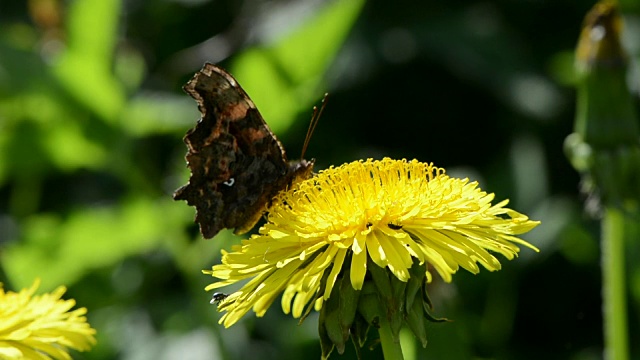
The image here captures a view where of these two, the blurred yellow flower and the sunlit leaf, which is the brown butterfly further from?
the sunlit leaf

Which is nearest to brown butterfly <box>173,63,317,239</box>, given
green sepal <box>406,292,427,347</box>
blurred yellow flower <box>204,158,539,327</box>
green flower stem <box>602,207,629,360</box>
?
blurred yellow flower <box>204,158,539,327</box>

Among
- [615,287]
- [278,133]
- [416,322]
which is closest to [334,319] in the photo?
[416,322]

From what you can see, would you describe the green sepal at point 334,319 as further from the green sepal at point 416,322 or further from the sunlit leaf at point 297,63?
the sunlit leaf at point 297,63

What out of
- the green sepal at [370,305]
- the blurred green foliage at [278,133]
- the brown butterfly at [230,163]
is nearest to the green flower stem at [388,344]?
the green sepal at [370,305]

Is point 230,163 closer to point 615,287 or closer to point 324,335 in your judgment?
point 324,335

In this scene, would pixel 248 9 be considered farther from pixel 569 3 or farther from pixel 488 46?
pixel 569 3

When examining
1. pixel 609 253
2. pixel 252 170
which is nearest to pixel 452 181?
pixel 252 170
